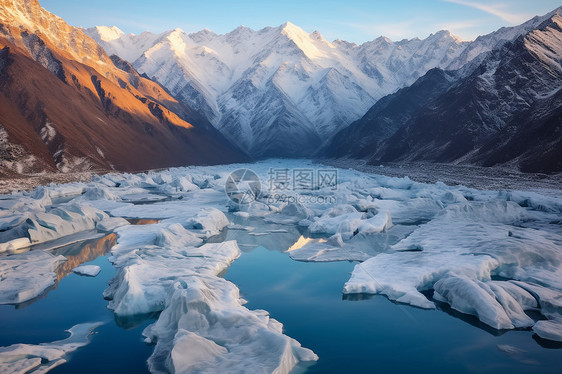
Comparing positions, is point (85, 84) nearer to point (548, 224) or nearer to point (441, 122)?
point (441, 122)

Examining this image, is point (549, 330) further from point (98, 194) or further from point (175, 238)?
point (98, 194)

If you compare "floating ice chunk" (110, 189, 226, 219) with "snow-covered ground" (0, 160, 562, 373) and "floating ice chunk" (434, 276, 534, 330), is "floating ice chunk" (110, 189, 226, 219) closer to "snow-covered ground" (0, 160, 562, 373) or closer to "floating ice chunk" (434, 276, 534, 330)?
"snow-covered ground" (0, 160, 562, 373)

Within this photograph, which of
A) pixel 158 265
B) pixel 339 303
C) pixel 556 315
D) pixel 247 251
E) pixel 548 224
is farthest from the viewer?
pixel 548 224

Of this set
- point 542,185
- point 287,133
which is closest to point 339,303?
point 542,185

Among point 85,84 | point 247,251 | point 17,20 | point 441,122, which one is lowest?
point 247,251

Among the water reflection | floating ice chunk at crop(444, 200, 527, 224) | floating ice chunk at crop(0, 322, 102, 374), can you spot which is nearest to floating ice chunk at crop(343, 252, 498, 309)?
floating ice chunk at crop(0, 322, 102, 374)

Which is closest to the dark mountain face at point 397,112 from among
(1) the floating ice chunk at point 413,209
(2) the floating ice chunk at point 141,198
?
(2) the floating ice chunk at point 141,198

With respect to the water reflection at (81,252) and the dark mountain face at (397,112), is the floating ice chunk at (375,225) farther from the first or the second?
the dark mountain face at (397,112)

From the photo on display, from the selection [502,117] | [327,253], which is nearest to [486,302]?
[327,253]
